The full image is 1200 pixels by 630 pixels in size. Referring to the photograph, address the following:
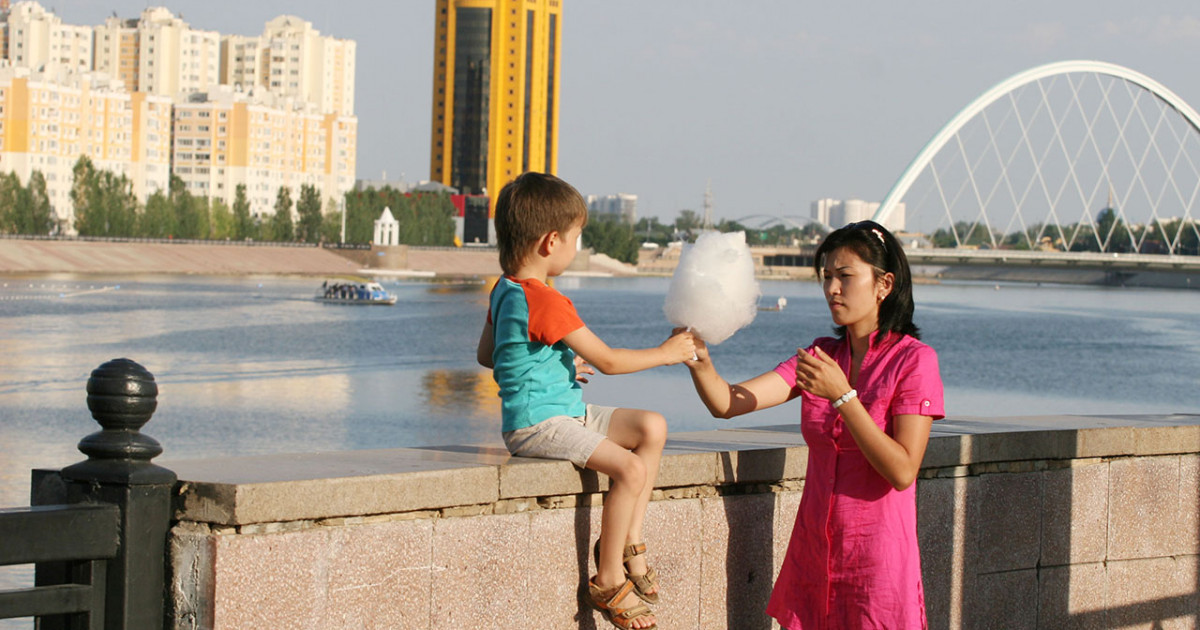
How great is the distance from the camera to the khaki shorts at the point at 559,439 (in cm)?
380

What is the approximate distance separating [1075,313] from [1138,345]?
27.5 meters

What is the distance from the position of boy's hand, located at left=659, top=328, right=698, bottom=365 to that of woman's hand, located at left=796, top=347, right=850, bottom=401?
35cm

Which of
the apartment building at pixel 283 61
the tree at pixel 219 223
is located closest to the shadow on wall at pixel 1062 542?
the tree at pixel 219 223

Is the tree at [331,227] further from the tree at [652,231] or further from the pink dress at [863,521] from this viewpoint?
the pink dress at [863,521]

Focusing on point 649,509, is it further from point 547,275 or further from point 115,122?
point 115,122

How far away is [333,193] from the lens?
156 metres

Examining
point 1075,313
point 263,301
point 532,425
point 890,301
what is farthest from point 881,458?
point 1075,313

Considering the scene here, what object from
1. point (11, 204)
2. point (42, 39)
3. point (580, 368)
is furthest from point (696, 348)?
point (42, 39)

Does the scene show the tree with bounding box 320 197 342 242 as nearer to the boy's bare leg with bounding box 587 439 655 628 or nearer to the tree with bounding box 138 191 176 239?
the tree with bounding box 138 191 176 239

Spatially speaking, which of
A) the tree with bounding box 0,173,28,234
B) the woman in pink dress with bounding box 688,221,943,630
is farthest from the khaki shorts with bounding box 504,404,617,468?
the tree with bounding box 0,173,28,234

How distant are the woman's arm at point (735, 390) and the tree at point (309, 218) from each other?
118 metres

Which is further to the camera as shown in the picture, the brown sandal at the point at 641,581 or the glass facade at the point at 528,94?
the glass facade at the point at 528,94

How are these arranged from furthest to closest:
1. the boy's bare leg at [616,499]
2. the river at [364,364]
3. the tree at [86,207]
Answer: the tree at [86,207], the river at [364,364], the boy's bare leg at [616,499]

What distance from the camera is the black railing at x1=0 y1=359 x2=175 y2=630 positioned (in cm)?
293
